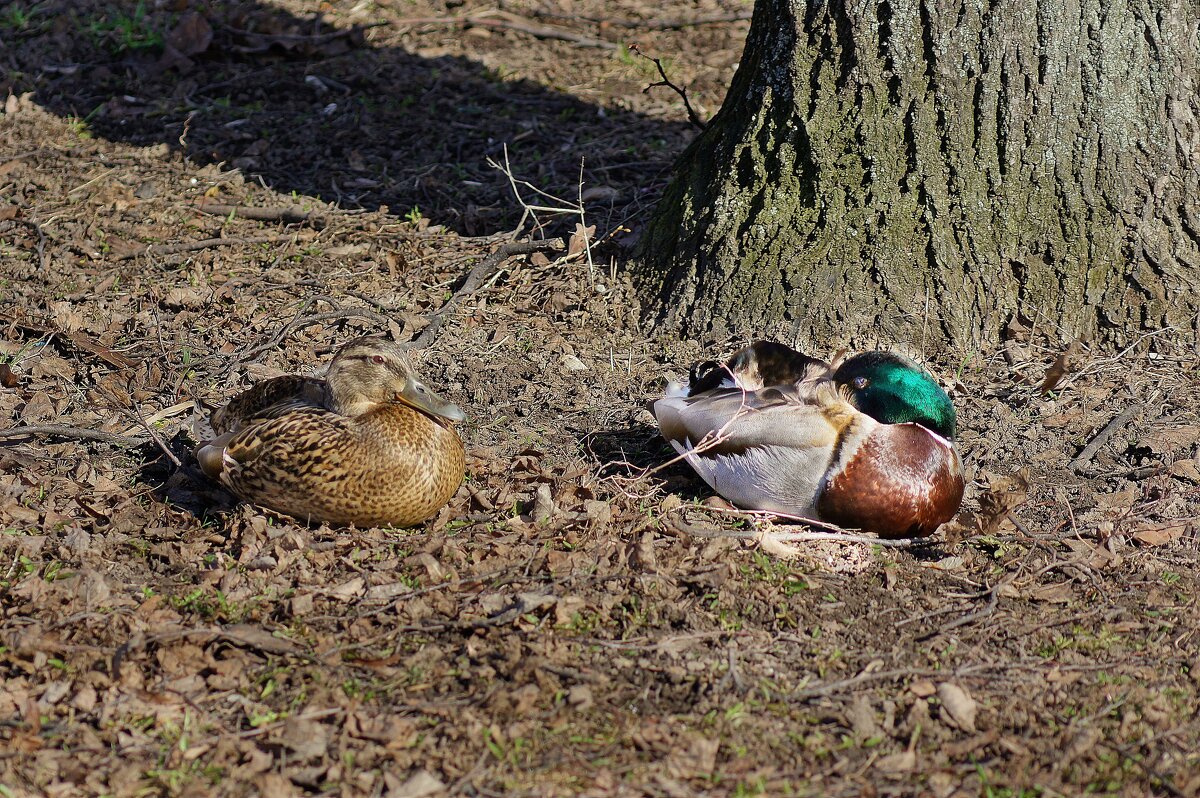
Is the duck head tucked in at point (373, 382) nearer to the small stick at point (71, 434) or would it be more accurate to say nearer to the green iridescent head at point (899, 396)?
the small stick at point (71, 434)

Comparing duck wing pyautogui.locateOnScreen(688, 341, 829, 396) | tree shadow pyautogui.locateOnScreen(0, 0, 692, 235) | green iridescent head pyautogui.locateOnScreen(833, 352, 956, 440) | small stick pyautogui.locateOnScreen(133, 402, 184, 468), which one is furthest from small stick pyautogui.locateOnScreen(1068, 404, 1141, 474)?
small stick pyautogui.locateOnScreen(133, 402, 184, 468)

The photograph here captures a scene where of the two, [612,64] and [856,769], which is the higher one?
[612,64]

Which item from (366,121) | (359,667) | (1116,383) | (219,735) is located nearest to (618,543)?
(359,667)

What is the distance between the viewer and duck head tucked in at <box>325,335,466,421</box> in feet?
13.7

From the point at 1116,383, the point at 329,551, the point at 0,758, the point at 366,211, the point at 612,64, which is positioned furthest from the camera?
the point at 612,64

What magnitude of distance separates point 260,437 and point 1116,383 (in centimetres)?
322

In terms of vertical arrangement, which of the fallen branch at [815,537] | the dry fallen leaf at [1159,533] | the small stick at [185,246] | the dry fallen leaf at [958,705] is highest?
the dry fallen leaf at [1159,533]

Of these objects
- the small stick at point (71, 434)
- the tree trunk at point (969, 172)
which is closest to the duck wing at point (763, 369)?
the tree trunk at point (969, 172)

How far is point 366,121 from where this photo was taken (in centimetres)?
751

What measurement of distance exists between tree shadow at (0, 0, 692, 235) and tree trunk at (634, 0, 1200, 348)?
1.27 m

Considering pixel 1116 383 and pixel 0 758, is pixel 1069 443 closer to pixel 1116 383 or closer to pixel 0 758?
pixel 1116 383

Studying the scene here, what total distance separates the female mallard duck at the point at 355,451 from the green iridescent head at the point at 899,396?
132 cm

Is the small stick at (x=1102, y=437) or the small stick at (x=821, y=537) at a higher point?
the small stick at (x=1102, y=437)

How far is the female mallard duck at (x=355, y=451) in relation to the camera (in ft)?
13.2
